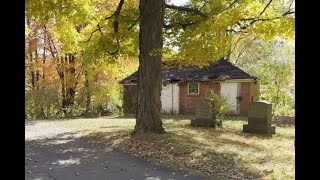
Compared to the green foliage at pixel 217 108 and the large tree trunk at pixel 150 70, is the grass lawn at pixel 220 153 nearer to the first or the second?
the large tree trunk at pixel 150 70

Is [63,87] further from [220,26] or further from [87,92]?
[220,26]

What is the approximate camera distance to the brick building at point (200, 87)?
30.0 metres

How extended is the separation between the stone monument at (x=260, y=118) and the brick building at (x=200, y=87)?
35.3 ft

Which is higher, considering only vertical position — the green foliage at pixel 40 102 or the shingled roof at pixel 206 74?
the shingled roof at pixel 206 74

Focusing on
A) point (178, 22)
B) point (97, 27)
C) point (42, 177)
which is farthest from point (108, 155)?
point (97, 27)

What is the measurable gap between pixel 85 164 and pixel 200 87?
22302 millimetres

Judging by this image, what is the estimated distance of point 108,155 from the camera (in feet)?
38.4

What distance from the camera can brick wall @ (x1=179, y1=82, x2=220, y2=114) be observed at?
31272 mm

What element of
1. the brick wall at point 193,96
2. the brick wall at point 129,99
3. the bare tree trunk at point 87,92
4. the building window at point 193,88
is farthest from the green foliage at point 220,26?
the brick wall at point 129,99

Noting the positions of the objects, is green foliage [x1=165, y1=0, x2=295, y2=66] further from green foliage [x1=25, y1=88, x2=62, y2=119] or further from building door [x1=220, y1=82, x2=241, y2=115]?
green foliage [x1=25, y1=88, x2=62, y2=119]
